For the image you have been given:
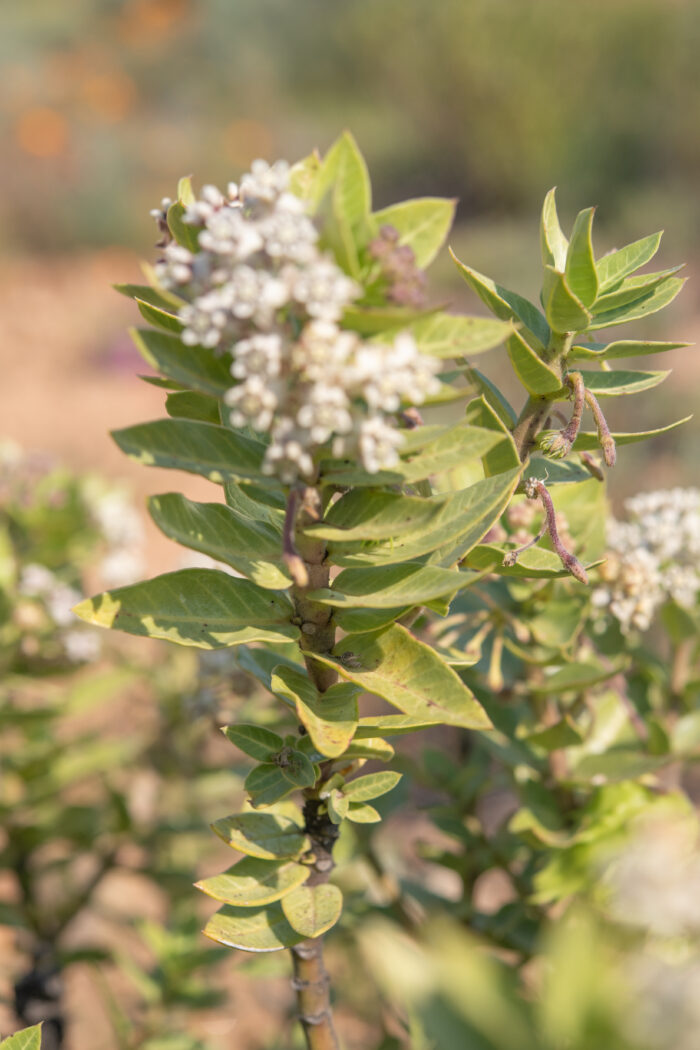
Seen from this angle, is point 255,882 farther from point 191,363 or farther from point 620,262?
point 620,262

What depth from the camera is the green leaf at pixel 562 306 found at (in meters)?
0.66

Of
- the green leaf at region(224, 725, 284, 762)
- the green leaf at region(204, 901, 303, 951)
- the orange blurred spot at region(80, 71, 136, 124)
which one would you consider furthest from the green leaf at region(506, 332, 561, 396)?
the orange blurred spot at region(80, 71, 136, 124)

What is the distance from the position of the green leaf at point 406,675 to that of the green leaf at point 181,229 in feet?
0.97

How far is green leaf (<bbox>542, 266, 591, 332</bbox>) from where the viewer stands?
664 mm

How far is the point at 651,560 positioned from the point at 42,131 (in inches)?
521

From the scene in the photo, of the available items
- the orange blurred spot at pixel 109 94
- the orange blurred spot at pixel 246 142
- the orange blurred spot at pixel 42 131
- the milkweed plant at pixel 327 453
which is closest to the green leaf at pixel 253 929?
the milkweed plant at pixel 327 453

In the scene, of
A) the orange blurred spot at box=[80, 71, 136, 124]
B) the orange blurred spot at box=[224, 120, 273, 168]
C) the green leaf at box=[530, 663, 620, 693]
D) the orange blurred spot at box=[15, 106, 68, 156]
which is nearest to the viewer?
the green leaf at box=[530, 663, 620, 693]

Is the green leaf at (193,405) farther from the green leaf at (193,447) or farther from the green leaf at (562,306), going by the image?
the green leaf at (562,306)

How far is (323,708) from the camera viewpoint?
27.4 inches

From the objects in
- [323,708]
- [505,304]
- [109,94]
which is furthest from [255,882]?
[109,94]

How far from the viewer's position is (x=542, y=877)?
3.28ft

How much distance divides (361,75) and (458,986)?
584 inches

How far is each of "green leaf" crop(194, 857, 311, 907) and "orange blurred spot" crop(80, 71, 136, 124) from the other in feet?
48.9

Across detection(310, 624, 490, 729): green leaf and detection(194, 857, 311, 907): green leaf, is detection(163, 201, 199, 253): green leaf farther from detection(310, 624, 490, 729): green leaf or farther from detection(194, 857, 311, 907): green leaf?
detection(194, 857, 311, 907): green leaf
